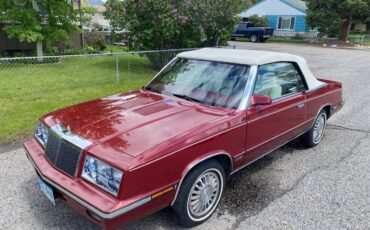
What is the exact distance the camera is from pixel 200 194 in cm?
283

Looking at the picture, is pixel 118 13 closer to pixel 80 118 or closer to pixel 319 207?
pixel 80 118

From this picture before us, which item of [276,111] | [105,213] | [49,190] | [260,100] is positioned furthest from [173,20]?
[105,213]

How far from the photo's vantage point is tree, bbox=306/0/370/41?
2346 centimetres

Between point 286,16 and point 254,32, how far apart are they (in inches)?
312

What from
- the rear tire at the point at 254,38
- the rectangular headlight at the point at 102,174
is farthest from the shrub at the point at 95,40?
the rear tire at the point at 254,38

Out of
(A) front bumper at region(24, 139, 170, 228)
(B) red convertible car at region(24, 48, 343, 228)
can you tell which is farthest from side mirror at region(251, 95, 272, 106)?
(A) front bumper at region(24, 139, 170, 228)

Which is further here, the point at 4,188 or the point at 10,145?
the point at 10,145

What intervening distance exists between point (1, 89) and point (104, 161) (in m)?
6.51

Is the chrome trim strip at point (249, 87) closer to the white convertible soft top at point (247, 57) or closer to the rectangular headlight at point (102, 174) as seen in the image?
the white convertible soft top at point (247, 57)

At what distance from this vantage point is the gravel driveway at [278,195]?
114 inches

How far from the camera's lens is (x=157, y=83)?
3939 millimetres

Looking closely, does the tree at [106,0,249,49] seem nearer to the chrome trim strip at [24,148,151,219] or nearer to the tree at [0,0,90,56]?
the tree at [0,0,90,56]

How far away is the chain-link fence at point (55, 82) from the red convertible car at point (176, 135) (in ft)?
8.24

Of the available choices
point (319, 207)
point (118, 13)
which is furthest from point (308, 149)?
point (118, 13)
